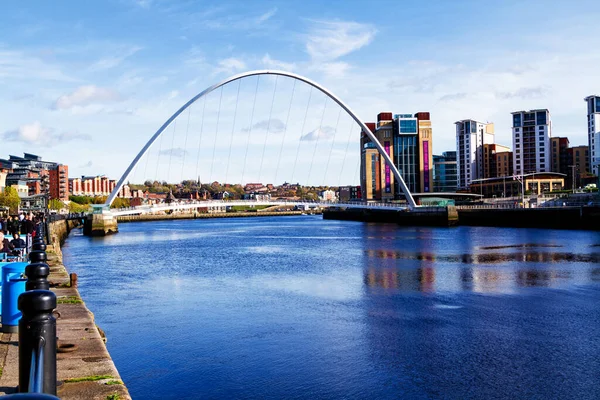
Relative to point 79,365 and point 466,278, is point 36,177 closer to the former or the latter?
point 466,278

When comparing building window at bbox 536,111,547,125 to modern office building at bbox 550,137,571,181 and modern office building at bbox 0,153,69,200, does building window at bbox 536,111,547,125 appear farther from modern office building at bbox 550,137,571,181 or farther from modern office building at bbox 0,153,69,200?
modern office building at bbox 0,153,69,200

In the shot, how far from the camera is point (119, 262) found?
31.9 m

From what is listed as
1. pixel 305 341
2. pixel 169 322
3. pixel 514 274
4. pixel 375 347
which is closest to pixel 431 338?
pixel 375 347

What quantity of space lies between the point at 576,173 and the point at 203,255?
4345 inches

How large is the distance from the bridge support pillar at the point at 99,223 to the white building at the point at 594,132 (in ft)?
309

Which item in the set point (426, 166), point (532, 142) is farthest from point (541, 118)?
point (426, 166)

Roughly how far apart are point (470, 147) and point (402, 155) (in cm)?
3417

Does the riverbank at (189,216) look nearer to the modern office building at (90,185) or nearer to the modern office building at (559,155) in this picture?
the modern office building at (90,185)

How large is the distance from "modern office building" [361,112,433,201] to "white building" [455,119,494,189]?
30.9 m

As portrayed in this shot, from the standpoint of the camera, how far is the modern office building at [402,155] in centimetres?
10962

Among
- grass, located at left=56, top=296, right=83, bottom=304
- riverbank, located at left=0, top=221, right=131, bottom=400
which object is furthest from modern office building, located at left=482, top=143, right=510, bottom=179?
riverbank, located at left=0, top=221, right=131, bottom=400

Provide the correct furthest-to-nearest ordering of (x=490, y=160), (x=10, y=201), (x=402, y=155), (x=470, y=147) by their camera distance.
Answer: (x=490, y=160) → (x=470, y=147) → (x=402, y=155) → (x=10, y=201)

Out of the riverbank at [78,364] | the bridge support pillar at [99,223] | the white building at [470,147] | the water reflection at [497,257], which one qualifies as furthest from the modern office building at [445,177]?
the riverbank at [78,364]

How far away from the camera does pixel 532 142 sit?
128m
